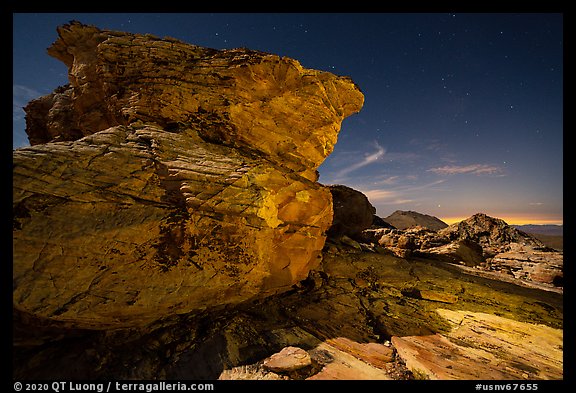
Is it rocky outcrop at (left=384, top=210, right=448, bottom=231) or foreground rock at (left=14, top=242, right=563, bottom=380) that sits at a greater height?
rocky outcrop at (left=384, top=210, right=448, bottom=231)

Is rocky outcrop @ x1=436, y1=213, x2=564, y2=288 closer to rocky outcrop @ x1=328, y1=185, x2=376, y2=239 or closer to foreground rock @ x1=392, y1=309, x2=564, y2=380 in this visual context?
rocky outcrop @ x1=328, y1=185, x2=376, y2=239

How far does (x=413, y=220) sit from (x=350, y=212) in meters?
74.2

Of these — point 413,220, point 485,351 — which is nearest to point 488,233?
point 485,351

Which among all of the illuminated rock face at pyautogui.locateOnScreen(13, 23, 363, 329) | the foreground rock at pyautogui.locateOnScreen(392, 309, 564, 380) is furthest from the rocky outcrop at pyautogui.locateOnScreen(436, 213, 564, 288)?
the illuminated rock face at pyautogui.locateOnScreen(13, 23, 363, 329)

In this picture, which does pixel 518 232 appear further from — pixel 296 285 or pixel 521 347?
pixel 296 285

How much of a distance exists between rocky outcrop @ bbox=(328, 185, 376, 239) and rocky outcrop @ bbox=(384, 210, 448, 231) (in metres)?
62.5

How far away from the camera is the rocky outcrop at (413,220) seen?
81750 mm

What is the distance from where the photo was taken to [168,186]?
29.0 ft

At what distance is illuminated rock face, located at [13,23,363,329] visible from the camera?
23.4 feet
